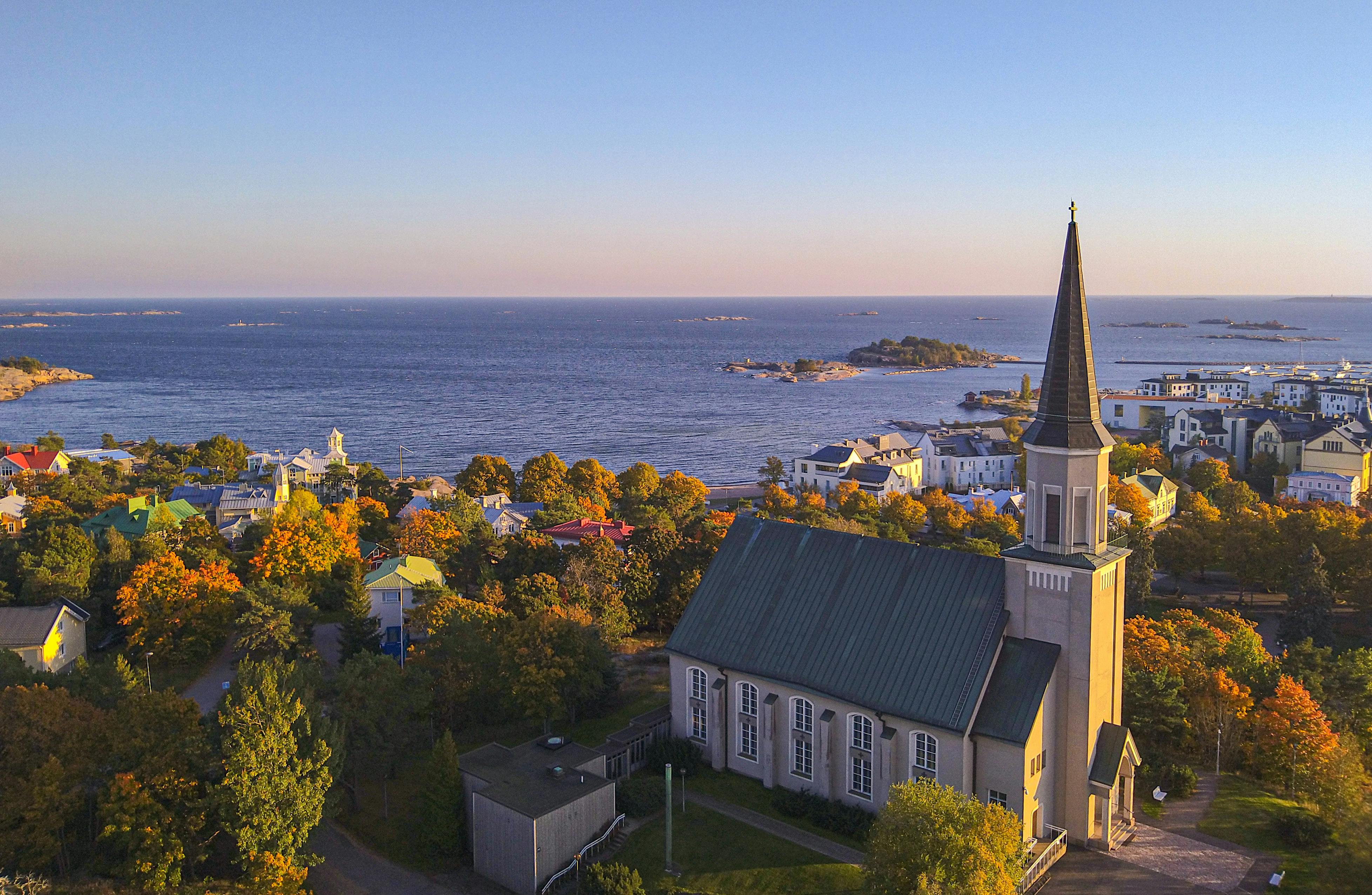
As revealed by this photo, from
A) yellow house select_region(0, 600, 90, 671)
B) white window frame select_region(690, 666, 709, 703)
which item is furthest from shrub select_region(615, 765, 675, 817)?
yellow house select_region(0, 600, 90, 671)

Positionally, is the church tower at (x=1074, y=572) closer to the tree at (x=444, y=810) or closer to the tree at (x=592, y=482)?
the tree at (x=444, y=810)

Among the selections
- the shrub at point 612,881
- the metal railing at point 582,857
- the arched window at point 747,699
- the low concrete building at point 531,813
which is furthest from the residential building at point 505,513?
the shrub at point 612,881

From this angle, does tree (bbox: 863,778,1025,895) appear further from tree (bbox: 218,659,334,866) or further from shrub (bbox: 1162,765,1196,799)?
tree (bbox: 218,659,334,866)

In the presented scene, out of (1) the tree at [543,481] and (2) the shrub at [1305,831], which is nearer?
(2) the shrub at [1305,831]

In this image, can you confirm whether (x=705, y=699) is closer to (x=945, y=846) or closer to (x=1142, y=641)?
(x=945, y=846)

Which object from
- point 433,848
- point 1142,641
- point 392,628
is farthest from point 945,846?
point 392,628

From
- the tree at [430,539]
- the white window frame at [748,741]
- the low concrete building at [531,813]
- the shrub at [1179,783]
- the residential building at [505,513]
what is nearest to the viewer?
the low concrete building at [531,813]

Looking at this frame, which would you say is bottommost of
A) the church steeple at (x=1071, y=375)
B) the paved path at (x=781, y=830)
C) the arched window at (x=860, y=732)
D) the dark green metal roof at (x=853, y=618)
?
the paved path at (x=781, y=830)
